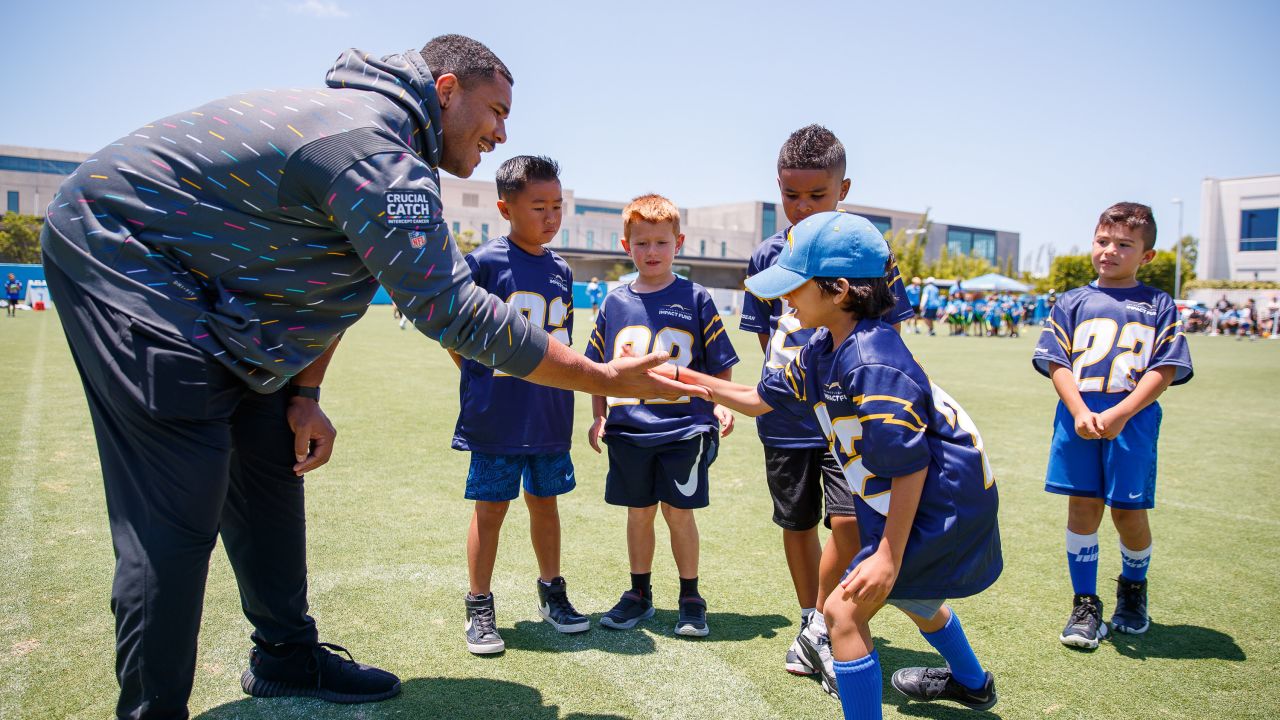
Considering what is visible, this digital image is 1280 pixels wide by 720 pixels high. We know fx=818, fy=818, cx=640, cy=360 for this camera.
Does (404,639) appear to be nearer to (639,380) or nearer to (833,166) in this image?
(639,380)

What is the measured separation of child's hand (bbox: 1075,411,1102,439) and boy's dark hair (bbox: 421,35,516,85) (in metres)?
3.02

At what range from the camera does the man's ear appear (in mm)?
2625

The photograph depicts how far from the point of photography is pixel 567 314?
13.6 ft

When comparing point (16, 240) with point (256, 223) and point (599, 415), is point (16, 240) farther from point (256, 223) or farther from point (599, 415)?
point (256, 223)

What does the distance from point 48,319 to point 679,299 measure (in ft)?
94.7

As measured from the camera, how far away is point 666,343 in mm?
4035

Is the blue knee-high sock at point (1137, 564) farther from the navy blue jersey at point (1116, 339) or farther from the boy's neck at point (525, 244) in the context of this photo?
the boy's neck at point (525, 244)

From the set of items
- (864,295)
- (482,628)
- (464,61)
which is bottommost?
(482,628)

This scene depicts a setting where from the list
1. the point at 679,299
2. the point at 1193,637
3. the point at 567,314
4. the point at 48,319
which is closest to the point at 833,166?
the point at 679,299

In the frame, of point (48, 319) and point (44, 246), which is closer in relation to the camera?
point (44, 246)

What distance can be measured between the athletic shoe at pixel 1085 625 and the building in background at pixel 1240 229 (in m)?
71.6

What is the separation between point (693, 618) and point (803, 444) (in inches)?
37.3

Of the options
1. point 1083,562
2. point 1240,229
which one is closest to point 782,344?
point 1083,562

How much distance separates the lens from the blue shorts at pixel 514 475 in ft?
12.3
